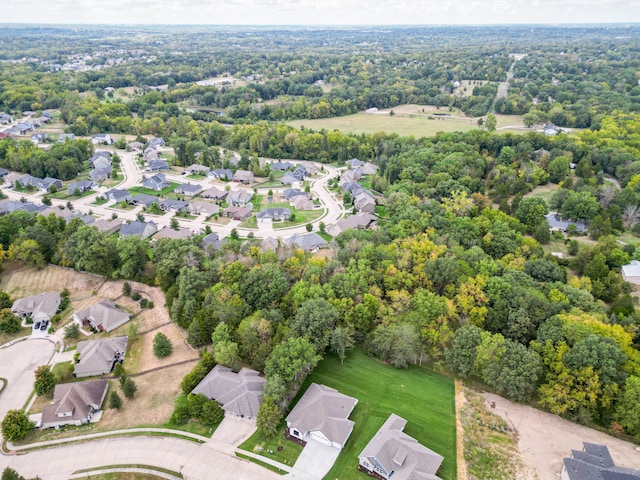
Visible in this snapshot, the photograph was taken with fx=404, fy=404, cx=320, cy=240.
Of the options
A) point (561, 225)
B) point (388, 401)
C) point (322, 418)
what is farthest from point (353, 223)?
point (322, 418)

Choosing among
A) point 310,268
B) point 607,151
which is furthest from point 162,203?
point 607,151

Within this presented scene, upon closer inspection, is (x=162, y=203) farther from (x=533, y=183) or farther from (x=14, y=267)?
(x=533, y=183)

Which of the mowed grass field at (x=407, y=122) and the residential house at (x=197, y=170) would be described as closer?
the residential house at (x=197, y=170)

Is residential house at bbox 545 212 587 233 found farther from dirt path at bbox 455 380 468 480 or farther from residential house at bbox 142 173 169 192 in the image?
residential house at bbox 142 173 169 192

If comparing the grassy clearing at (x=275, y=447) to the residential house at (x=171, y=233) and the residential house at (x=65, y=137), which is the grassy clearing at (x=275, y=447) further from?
the residential house at (x=65, y=137)

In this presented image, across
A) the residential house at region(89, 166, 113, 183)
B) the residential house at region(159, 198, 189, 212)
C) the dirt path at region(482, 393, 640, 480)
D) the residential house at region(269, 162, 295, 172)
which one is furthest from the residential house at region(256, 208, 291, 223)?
the dirt path at region(482, 393, 640, 480)

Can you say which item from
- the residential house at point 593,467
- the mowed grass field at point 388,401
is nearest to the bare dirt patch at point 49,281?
the mowed grass field at point 388,401
